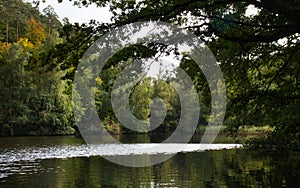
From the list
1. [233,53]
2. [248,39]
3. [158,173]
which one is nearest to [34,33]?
[158,173]

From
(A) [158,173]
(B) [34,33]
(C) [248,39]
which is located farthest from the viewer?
(B) [34,33]

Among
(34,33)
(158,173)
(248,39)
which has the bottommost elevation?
(158,173)

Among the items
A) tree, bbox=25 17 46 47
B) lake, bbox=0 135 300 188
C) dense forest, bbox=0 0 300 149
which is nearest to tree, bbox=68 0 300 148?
dense forest, bbox=0 0 300 149

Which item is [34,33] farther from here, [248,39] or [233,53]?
[248,39]

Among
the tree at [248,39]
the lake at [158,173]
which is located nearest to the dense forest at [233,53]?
the tree at [248,39]

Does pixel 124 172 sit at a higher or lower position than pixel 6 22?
lower

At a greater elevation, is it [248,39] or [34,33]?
[34,33]

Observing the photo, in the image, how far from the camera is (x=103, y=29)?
916cm

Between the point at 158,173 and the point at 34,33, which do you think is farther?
the point at 34,33

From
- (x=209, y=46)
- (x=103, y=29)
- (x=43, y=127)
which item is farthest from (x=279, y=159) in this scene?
(x=43, y=127)

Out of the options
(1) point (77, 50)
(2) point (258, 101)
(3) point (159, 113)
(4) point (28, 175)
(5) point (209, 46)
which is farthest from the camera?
(3) point (159, 113)

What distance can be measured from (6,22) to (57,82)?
50.9ft

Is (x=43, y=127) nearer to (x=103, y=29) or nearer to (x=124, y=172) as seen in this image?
(x=124, y=172)

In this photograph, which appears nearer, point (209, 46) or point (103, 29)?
point (103, 29)
